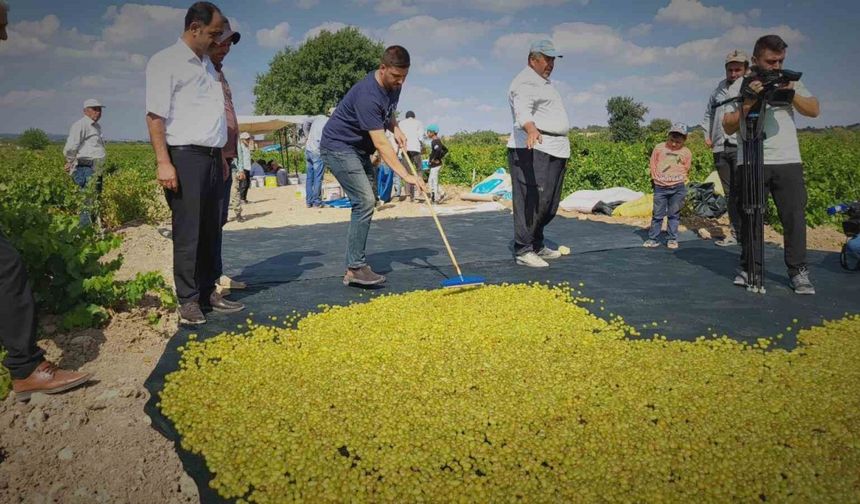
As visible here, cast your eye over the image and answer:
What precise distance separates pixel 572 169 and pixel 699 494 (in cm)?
1189

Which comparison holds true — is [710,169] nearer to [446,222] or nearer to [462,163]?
[446,222]

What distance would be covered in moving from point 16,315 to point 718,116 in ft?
21.1

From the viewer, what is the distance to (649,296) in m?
4.37

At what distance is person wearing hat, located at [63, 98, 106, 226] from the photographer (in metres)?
7.38

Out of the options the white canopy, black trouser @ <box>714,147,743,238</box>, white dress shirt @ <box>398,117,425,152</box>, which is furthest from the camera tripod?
the white canopy

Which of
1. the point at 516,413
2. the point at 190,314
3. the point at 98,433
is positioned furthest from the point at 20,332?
the point at 516,413

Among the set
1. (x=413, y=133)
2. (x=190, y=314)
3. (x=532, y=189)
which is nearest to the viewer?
(x=190, y=314)

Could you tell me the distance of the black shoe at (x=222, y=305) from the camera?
411 centimetres

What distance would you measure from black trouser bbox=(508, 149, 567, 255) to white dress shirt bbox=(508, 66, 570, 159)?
0.36ft

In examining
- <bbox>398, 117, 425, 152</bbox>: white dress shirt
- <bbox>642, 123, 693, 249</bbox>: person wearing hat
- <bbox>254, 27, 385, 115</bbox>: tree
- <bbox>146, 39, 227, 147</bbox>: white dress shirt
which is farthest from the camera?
<bbox>254, 27, 385, 115</bbox>: tree

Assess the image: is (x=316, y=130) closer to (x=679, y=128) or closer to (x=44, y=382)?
(x=679, y=128)

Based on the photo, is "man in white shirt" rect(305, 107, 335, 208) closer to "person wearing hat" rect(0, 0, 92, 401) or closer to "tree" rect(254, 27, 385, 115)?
"person wearing hat" rect(0, 0, 92, 401)

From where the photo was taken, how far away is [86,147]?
24.6 ft

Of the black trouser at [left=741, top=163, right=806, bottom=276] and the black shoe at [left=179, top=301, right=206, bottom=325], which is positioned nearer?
the black shoe at [left=179, top=301, right=206, bottom=325]
